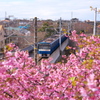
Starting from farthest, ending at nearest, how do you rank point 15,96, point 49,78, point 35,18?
point 35,18 → point 49,78 → point 15,96

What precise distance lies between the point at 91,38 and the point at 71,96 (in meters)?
3.64

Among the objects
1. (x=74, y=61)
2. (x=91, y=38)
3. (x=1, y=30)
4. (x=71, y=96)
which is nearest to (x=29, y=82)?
(x=71, y=96)

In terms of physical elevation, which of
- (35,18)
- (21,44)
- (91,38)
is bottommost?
(21,44)

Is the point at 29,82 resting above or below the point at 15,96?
above

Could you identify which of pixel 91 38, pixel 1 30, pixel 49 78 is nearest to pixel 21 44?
pixel 1 30

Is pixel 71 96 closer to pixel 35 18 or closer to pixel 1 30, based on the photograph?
pixel 35 18

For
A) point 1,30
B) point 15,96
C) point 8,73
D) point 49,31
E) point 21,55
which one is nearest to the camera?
point 8,73

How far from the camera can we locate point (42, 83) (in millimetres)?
3541

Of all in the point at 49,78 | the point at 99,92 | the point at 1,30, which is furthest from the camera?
the point at 1,30

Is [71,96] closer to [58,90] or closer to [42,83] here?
[58,90]

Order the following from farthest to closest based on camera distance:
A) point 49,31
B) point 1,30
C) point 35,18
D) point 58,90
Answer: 1. point 49,31
2. point 1,30
3. point 35,18
4. point 58,90

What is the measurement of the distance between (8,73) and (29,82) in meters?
0.57

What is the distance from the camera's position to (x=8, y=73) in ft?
10.4

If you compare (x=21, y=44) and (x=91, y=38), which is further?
(x=21, y=44)
